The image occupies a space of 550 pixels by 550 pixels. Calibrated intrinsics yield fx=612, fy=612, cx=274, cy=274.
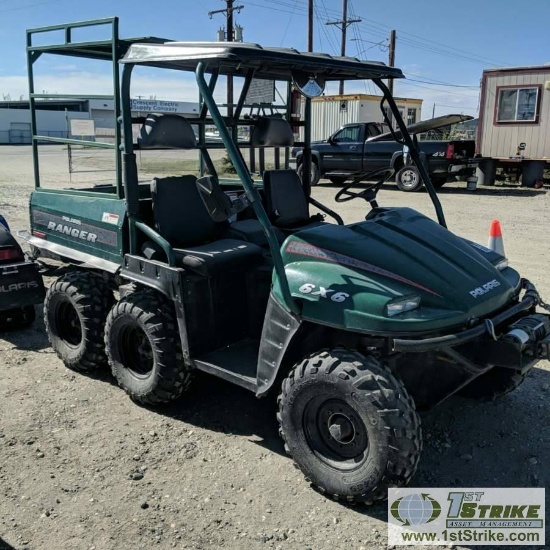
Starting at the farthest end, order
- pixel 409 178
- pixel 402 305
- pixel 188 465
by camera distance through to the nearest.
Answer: pixel 409 178, pixel 188 465, pixel 402 305

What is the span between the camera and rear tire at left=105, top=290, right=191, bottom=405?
3822 millimetres

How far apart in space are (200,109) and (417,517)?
335 centimetres

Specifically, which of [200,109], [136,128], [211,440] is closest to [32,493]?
[211,440]

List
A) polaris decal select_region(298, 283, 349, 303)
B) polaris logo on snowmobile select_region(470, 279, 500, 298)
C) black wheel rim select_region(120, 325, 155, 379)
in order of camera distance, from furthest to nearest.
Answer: black wheel rim select_region(120, 325, 155, 379), polaris logo on snowmobile select_region(470, 279, 500, 298), polaris decal select_region(298, 283, 349, 303)

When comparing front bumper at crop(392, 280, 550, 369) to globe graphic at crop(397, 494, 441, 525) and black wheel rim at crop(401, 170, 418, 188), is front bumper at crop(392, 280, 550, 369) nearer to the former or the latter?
globe graphic at crop(397, 494, 441, 525)

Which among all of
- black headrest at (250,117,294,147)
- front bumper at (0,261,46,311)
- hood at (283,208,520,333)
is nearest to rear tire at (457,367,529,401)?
hood at (283,208,520,333)

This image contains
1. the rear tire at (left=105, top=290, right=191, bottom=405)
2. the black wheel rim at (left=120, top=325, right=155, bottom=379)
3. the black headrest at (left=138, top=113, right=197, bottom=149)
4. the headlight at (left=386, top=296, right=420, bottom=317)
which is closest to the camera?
the headlight at (left=386, top=296, right=420, bottom=317)

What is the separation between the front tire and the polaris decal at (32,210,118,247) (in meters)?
1.89

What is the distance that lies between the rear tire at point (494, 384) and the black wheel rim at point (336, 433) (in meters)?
1.12

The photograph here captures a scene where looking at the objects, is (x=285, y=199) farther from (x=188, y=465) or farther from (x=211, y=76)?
(x=188, y=465)

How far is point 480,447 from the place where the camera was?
3668mm

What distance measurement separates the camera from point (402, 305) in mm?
2957

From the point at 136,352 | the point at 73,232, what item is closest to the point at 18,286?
the point at 73,232

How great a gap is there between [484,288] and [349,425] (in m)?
1.03
